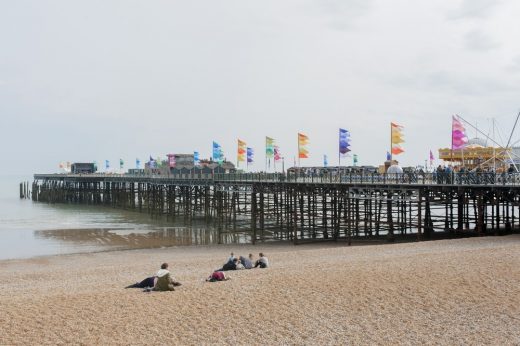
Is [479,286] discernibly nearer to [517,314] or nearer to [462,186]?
[517,314]

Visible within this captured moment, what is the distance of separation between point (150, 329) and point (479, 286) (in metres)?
7.80

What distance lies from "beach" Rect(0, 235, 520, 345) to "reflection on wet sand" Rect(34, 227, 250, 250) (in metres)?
19.4

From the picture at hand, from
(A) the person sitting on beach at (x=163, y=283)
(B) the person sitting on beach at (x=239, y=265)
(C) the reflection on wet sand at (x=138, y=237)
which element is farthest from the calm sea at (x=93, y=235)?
(A) the person sitting on beach at (x=163, y=283)

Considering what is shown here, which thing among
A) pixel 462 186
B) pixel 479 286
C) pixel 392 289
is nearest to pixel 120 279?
pixel 392 289

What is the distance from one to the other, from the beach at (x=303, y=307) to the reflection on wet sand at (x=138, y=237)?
63.8ft

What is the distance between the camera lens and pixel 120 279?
1878 cm

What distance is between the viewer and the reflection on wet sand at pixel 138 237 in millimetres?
38125

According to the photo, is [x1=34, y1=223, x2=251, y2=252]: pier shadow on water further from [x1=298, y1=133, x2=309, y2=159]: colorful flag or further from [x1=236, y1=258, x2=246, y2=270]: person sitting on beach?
[x1=236, y1=258, x2=246, y2=270]: person sitting on beach

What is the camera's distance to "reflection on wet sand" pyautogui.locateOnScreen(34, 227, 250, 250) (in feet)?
125

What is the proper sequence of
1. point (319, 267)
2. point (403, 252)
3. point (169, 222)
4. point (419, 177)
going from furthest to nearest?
point (169, 222)
point (419, 177)
point (403, 252)
point (319, 267)

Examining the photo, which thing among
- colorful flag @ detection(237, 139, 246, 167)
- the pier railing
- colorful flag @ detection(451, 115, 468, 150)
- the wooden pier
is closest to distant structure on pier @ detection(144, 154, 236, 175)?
the wooden pier

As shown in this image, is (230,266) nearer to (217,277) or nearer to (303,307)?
(217,277)

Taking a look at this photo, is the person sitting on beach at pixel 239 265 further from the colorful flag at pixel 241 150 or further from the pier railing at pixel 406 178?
the colorful flag at pixel 241 150

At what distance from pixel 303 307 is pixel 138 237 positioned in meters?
30.7
